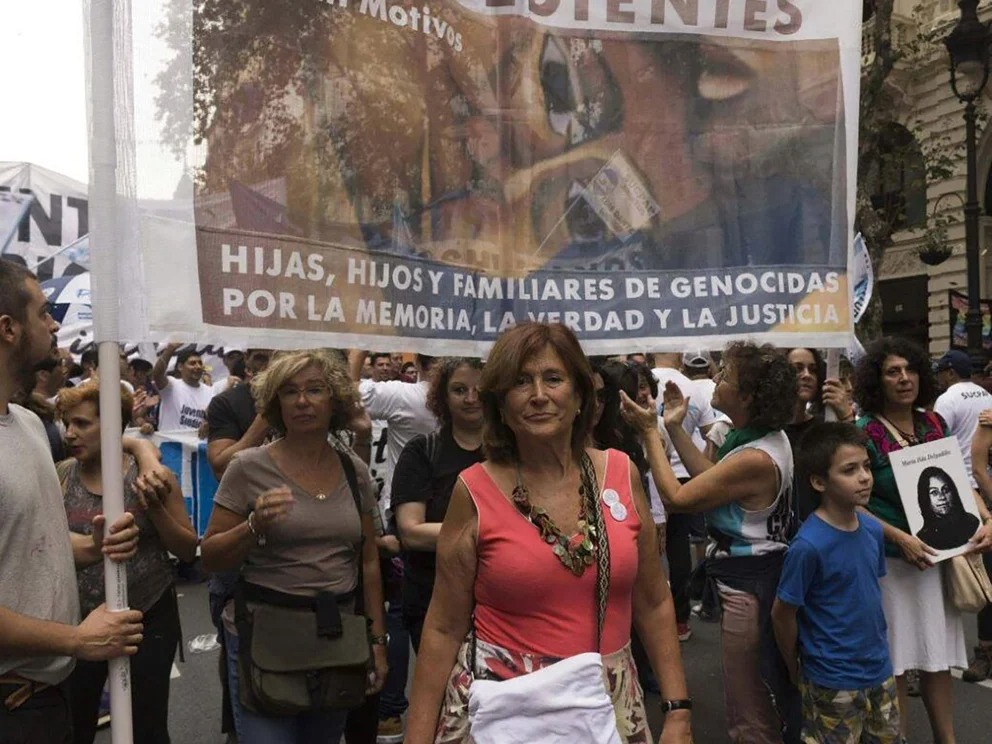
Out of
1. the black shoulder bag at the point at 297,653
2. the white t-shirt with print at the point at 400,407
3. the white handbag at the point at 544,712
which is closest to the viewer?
the white handbag at the point at 544,712

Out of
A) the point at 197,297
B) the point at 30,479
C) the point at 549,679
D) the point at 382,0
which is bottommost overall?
the point at 549,679

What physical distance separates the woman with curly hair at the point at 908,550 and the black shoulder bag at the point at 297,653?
2.43m

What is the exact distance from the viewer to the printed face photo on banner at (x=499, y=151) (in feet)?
7.73

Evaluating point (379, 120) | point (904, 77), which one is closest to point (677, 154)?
point (379, 120)

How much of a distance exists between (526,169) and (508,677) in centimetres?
148

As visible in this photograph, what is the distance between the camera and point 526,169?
2.80 metres

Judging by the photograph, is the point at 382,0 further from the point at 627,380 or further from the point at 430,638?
the point at 627,380

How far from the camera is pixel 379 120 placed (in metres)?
2.57

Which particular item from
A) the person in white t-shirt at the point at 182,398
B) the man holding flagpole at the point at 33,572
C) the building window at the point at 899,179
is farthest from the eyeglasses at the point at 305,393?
the building window at the point at 899,179

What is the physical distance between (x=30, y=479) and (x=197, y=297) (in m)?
0.62

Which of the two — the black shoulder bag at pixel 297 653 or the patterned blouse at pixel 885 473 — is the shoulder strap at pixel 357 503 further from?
the patterned blouse at pixel 885 473

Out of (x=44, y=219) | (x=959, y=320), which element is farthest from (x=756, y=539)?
(x=959, y=320)

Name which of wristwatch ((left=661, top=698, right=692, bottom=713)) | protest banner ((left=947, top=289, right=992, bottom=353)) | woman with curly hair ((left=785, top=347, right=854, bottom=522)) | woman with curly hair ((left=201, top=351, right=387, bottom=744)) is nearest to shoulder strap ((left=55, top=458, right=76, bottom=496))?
woman with curly hair ((left=201, top=351, right=387, bottom=744))

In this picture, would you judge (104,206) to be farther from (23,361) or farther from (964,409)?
(964,409)
